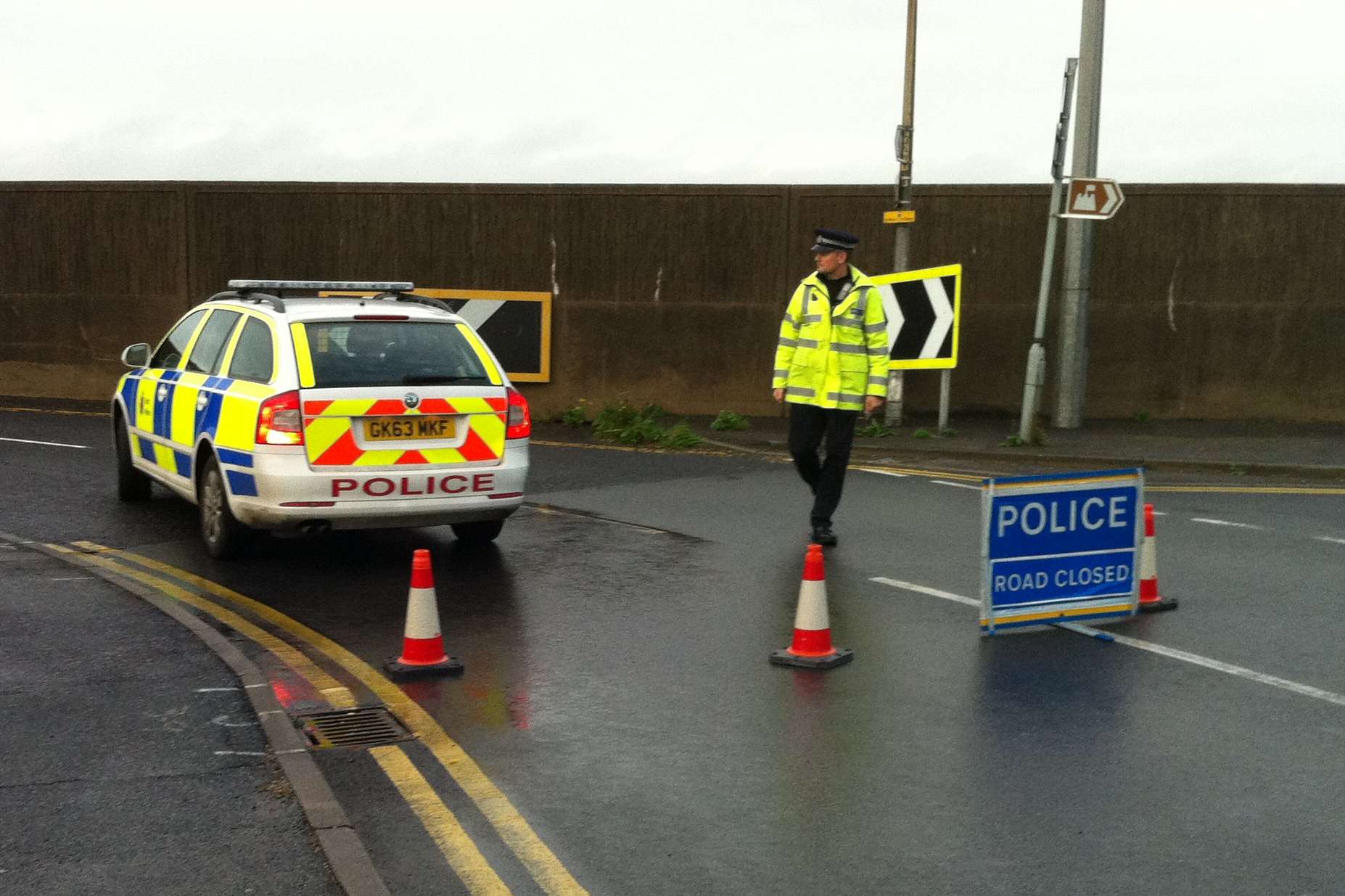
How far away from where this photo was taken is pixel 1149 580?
332 inches

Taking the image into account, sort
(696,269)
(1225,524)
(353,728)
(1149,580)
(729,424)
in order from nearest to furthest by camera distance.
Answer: (353,728), (1149,580), (1225,524), (729,424), (696,269)

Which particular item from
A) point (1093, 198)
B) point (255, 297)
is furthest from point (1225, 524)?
point (255, 297)

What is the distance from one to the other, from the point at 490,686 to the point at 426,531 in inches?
171

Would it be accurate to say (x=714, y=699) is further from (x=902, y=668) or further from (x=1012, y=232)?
(x=1012, y=232)

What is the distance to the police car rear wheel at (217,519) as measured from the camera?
9.38 meters

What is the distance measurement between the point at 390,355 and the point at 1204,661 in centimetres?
489

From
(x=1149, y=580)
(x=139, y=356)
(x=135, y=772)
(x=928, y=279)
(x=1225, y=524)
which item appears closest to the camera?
(x=135, y=772)

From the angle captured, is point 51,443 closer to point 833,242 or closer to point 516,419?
point 516,419

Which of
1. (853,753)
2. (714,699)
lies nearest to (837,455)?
(714,699)

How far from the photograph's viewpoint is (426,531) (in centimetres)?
1092

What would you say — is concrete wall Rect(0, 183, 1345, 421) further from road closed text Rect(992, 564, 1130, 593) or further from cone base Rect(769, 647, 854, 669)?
cone base Rect(769, 647, 854, 669)

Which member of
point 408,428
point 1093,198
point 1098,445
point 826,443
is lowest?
point 1098,445

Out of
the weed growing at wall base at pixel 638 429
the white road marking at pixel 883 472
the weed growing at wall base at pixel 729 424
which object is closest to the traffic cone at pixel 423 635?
the white road marking at pixel 883 472

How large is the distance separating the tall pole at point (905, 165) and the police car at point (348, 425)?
8289 mm
